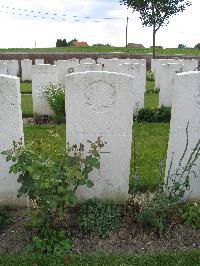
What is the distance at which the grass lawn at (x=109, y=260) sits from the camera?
384 centimetres

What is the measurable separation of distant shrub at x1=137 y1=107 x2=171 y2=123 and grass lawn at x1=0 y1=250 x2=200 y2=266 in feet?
18.1

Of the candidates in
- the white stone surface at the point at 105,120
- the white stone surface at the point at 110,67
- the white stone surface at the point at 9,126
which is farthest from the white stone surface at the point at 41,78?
the white stone surface at the point at 105,120

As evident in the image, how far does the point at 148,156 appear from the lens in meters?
6.67

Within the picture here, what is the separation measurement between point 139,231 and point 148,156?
7.95 ft

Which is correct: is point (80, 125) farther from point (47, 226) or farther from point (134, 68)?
point (134, 68)

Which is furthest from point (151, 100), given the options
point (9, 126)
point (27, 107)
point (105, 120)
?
point (9, 126)

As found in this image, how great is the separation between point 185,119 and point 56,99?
5.04 meters

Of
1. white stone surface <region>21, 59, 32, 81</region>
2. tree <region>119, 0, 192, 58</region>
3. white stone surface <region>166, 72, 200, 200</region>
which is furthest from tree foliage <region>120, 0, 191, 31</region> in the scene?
white stone surface <region>166, 72, 200, 200</region>

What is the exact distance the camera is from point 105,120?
15.2ft

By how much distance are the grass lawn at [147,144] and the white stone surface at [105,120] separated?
0.40 meters

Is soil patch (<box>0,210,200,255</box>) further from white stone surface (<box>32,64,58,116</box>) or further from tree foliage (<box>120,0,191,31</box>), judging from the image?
tree foliage (<box>120,0,191,31</box>)

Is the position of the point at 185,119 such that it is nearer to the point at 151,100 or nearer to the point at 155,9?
the point at 151,100

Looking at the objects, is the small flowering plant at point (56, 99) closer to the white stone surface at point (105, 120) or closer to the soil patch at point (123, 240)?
the white stone surface at point (105, 120)

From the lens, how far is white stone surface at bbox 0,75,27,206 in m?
4.52
